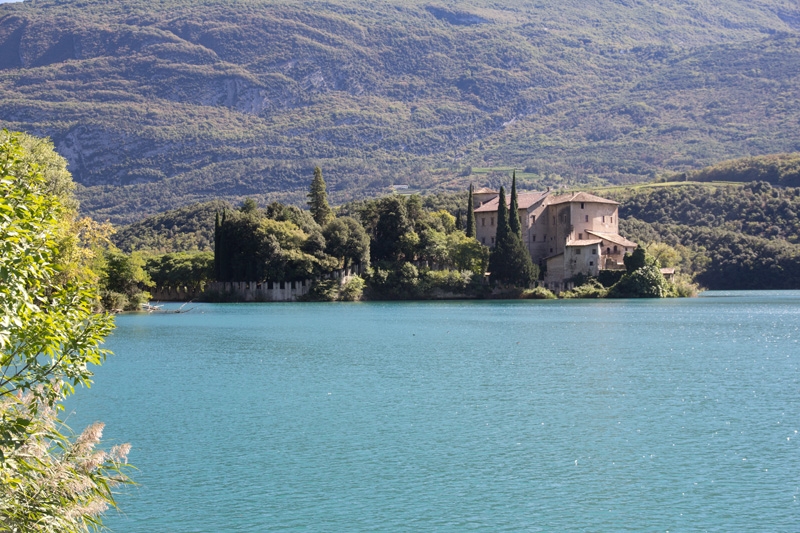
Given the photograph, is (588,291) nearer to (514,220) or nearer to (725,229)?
(514,220)

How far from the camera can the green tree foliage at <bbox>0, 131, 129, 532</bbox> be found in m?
9.09

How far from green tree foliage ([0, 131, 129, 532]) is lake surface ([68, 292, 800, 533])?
153 inches

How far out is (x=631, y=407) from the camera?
22.3 metres

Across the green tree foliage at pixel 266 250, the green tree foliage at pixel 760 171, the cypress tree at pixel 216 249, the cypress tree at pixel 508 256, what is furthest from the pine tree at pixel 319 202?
the green tree foliage at pixel 760 171

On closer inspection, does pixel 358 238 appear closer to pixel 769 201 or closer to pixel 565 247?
pixel 565 247

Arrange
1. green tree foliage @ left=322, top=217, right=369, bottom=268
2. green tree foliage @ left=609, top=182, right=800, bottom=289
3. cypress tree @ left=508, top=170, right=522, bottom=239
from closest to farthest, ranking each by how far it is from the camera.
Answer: green tree foliage @ left=322, top=217, right=369, bottom=268 < cypress tree @ left=508, top=170, right=522, bottom=239 < green tree foliage @ left=609, top=182, right=800, bottom=289

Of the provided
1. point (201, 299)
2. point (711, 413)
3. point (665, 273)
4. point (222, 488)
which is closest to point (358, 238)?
point (201, 299)

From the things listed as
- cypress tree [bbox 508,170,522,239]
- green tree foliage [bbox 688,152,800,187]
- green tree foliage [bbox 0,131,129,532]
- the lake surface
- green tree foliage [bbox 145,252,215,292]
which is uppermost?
green tree foliage [bbox 688,152,800,187]

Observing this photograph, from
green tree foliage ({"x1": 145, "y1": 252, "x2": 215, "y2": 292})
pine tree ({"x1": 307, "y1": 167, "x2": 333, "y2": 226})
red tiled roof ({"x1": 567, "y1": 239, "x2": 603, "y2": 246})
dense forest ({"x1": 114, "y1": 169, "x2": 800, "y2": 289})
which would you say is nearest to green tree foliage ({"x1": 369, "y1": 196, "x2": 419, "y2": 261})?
dense forest ({"x1": 114, "y1": 169, "x2": 800, "y2": 289})

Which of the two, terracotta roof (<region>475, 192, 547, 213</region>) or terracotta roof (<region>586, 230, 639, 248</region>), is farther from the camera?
terracotta roof (<region>475, 192, 547, 213</region>)

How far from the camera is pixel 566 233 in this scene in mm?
84438

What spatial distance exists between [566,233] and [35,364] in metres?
76.5

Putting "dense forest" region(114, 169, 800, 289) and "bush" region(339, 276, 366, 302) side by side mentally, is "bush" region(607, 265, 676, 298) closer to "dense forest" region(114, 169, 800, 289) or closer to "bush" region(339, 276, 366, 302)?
"dense forest" region(114, 169, 800, 289)

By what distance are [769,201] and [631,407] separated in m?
93.6
